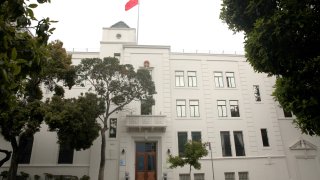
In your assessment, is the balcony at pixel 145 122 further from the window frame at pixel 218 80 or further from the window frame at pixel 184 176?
the window frame at pixel 218 80

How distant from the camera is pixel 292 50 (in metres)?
9.98

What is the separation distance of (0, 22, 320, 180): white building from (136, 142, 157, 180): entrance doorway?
0.28 ft

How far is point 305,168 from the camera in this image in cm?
2497

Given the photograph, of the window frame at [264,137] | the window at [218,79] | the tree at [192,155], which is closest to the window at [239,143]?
the window frame at [264,137]

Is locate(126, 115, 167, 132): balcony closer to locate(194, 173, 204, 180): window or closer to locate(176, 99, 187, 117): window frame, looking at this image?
locate(176, 99, 187, 117): window frame

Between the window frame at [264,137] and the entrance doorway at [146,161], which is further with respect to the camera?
the window frame at [264,137]

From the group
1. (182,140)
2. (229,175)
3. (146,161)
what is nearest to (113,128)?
(146,161)

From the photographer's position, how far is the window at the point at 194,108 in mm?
25781

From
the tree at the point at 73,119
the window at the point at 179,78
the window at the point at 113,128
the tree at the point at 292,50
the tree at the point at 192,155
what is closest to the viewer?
the tree at the point at 292,50

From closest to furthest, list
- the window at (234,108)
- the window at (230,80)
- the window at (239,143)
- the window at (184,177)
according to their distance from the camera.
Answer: the window at (184,177) < the window at (239,143) < the window at (234,108) < the window at (230,80)

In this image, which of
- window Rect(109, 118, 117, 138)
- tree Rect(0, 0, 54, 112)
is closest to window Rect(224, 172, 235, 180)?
window Rect(109, 118, 117, 138)

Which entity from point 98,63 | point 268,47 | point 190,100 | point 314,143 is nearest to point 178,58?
point 190,100

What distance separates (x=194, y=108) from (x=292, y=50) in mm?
16427

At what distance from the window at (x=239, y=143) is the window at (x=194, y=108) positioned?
4098 millimetres
